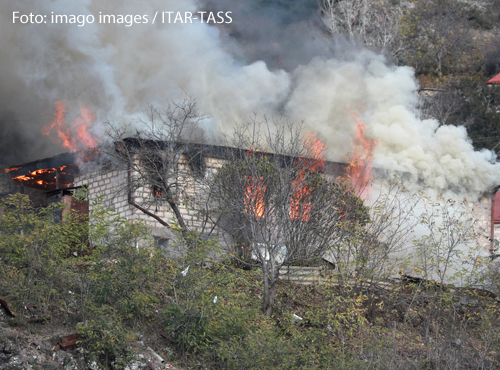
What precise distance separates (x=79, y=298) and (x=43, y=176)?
30.1 feet

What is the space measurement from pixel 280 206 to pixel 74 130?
857 cm

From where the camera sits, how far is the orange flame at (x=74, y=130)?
49.6ft

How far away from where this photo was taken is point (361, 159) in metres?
17.3

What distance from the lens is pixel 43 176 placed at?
15.7 meters

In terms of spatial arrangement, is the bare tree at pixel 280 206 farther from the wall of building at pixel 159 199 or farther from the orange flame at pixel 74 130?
the orange flame at pixel 74 130

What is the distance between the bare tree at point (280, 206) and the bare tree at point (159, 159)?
4.46ft

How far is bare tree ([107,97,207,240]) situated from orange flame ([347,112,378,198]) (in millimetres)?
5534

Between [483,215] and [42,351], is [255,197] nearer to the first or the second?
[42,351]

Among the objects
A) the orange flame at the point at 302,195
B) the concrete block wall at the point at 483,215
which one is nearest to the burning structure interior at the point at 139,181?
the orange flame at the point at 302,195

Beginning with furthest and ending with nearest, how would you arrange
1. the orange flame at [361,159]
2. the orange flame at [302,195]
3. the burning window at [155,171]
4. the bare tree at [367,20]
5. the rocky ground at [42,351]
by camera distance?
the bare tree at [367,20], the orange flame at [361,159], the burning window at [155,171], the orange flame at [302,195], the rocky ground at [42,351]

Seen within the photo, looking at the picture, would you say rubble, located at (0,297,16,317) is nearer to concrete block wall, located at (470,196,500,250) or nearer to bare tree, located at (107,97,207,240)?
bare tree, located at (107,97,207,240)

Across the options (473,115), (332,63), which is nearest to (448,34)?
(473,115)

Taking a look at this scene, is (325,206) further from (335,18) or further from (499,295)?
(335,18)

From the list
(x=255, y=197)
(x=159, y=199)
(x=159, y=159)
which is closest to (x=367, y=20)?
(x=159, y=159)
